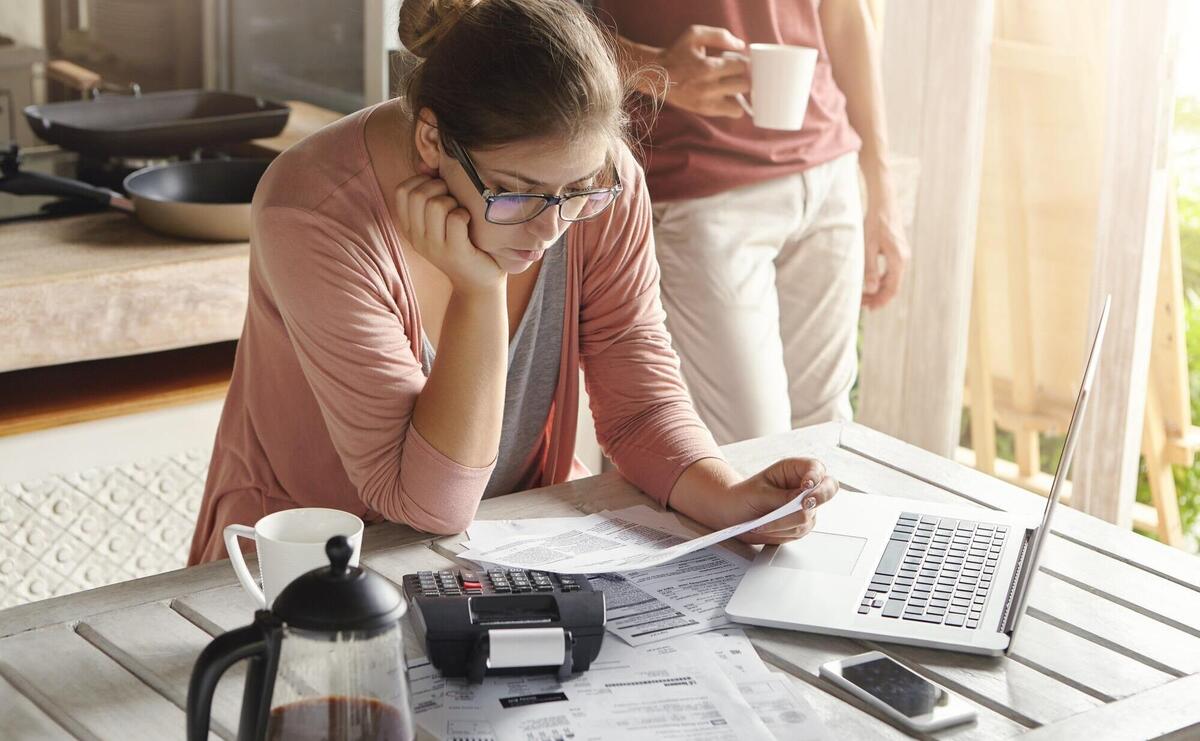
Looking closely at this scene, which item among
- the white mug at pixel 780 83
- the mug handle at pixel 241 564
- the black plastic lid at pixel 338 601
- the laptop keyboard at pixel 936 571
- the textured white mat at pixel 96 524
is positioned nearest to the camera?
the black plastic lid at pixel 338 601

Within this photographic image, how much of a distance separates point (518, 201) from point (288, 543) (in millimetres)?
393

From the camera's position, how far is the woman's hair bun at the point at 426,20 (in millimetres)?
1312

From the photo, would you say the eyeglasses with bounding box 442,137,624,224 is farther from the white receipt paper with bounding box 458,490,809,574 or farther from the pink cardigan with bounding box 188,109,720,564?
the white receipt paper with bounding box 458,490,809,574

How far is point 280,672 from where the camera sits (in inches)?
31.3

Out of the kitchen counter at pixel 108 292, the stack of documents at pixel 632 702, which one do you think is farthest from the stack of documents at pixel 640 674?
the kitchen counter at pixel 108 292

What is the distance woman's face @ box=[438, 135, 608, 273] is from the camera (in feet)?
3.99

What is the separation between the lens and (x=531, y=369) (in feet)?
5.11

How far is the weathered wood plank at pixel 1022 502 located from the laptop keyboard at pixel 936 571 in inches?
3.9

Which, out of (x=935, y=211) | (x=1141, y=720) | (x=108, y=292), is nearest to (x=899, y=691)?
(x=1141, y=720)

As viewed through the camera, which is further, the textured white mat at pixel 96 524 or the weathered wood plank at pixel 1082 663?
the textured white mat at pixel 96 524

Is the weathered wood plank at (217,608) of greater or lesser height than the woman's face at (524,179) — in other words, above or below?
below

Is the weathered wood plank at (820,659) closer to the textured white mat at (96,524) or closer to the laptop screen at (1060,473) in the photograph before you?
the laptop screen at (1060,473)

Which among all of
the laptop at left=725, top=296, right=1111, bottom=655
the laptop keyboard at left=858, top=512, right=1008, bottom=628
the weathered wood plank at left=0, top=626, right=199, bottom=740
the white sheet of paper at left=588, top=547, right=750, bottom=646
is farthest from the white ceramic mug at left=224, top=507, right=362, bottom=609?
the laptop keyboard at left=858, top=512, right=1008, bottom=628

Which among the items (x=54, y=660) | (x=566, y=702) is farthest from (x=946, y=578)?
(x=54, y=660)
